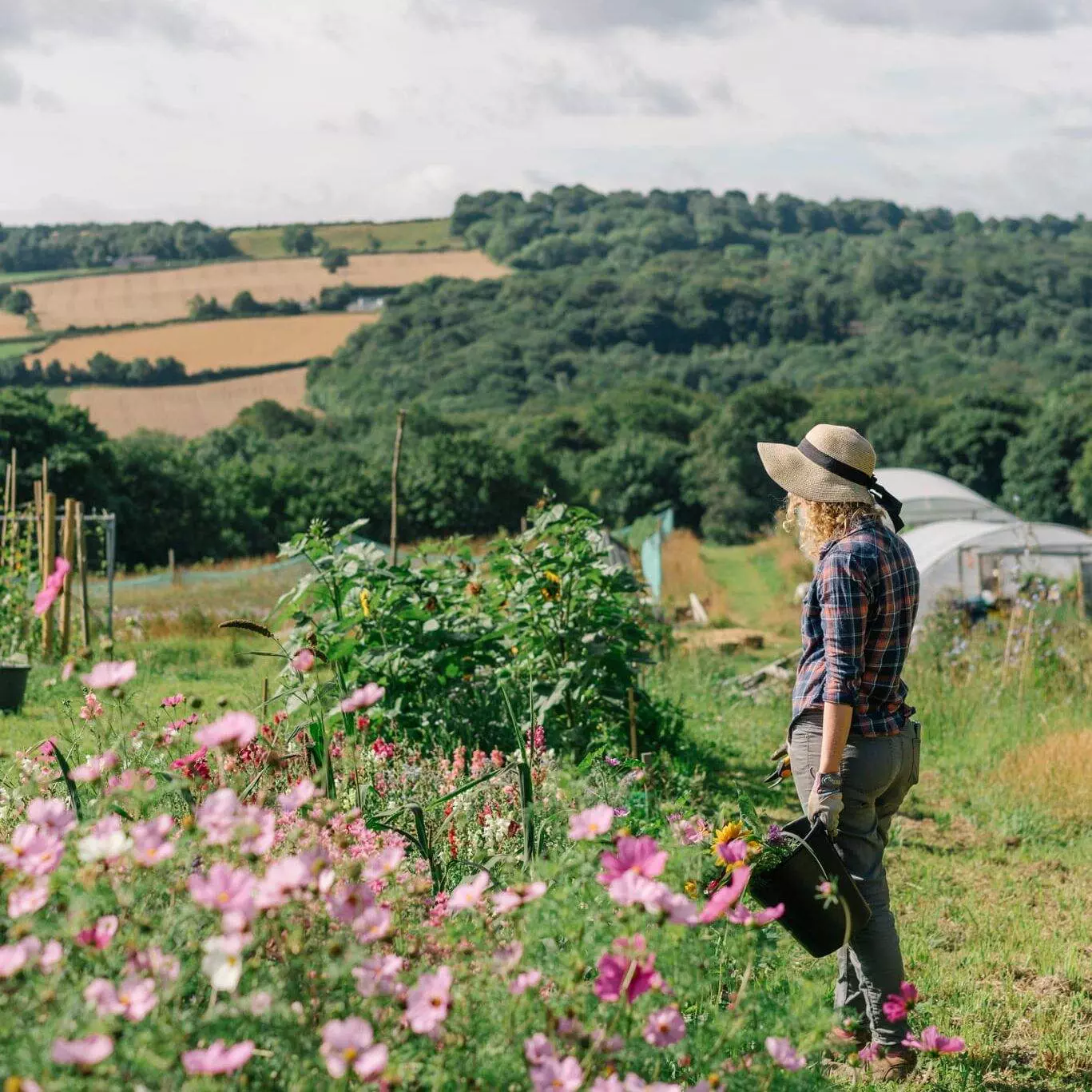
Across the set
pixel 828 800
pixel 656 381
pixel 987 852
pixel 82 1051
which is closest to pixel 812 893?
pixel 828 800

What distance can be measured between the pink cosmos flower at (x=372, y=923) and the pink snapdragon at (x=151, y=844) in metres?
0.26

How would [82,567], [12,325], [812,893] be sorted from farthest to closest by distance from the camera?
[12,325]
[82,567]
[812,893]

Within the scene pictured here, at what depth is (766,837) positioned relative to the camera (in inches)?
111

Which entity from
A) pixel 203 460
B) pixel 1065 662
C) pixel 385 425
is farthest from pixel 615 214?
pixel 1065 662

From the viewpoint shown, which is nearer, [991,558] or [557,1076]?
[557,1076]

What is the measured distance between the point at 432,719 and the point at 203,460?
43.4 m

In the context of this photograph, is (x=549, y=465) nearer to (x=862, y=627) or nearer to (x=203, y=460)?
(x=203, y=460)

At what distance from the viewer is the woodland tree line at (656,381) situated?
116ft

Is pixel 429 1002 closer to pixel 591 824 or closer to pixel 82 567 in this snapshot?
pixel 591 824

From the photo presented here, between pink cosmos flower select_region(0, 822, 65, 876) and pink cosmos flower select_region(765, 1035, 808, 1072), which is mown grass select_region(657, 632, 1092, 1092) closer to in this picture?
pink cosmos flower select_region(765, 1035, 808, 1072)

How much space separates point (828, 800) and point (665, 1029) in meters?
1.25

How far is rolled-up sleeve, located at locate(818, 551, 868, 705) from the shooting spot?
2.78 metres

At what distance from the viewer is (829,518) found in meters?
2.94

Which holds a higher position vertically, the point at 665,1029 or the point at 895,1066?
the point at 665,1029
